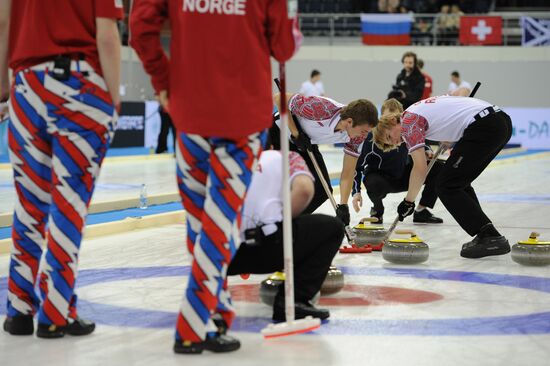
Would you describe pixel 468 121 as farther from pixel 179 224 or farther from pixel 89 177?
pixel 89 177

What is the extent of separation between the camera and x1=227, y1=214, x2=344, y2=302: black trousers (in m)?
4.11

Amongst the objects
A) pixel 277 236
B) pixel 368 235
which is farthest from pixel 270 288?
pixel 368 235

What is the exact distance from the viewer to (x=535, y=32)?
2322 centimetres

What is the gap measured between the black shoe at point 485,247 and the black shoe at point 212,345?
3090 mm

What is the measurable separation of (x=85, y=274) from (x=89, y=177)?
6.08 ft

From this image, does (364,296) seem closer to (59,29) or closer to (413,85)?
(59,29)

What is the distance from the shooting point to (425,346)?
12.3 ft

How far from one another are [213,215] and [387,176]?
16.6 feet

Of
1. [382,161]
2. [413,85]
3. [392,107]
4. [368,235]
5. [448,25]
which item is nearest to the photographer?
[368,235]

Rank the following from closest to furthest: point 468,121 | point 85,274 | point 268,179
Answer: point 268,179 < point 85,274 < point 468,121

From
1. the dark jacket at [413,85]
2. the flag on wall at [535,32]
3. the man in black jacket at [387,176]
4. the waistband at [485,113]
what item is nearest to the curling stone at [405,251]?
the waistband at [485,113]

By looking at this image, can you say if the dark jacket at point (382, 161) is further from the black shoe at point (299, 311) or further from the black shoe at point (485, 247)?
the black shoe at point (299, 311)

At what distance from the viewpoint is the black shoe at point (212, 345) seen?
3.57 m

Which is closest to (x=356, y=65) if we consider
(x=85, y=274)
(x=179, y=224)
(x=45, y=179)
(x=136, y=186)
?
(x=136, y=186)
